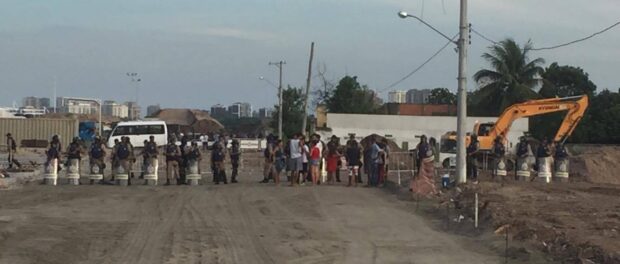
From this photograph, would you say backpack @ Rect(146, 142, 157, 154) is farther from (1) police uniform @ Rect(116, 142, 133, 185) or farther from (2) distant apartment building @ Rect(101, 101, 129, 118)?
(2) distant apartment building @ Rect(101, 101, 129, 118)

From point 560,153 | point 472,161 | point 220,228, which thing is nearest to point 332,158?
point 472,161

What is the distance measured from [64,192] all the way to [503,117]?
20717mm

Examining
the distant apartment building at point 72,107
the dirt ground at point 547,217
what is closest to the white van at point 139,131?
the dirt ground at point 547,217

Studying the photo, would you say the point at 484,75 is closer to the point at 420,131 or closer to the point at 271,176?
the point at 420,131

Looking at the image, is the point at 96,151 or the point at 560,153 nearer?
the point at 96,151

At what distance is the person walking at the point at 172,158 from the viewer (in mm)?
26125

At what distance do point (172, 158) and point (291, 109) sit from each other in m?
59.8

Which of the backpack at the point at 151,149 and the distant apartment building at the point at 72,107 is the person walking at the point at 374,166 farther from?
the distant apartment building at the point at 72,107

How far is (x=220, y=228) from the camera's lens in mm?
15719

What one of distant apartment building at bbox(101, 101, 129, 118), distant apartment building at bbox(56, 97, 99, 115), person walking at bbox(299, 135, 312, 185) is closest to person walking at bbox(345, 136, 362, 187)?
person walking at bbox(299, 135, 312, 185)

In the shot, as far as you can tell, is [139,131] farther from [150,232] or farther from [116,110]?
[116,110]

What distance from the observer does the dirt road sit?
12.7 m

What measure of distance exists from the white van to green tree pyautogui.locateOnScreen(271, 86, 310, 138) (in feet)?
84.3

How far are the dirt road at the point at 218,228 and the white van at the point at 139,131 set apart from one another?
32.7 meters
